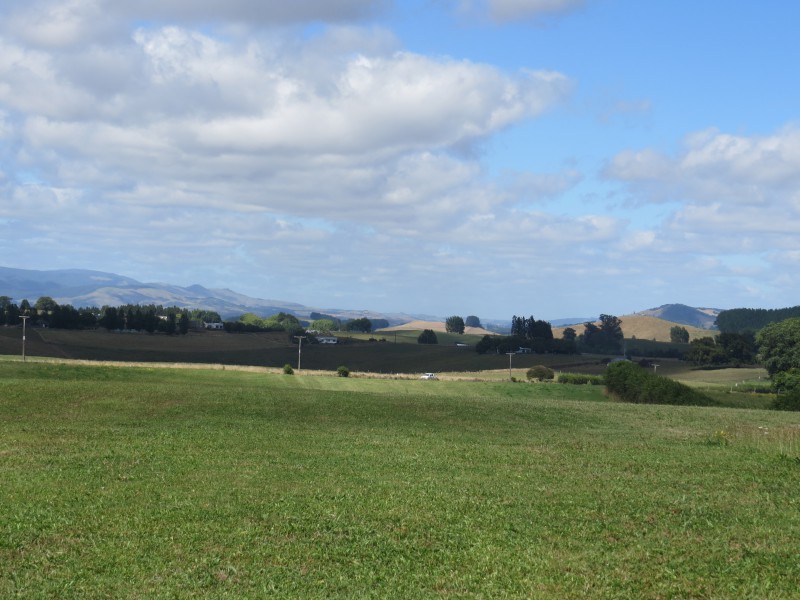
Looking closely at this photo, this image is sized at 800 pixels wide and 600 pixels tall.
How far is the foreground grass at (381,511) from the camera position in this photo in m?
14.1

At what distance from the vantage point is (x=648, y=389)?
80.8 metres

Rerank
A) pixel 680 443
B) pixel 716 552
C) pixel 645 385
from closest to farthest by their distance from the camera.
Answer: pixel 716 552
pixel 680 443
pixel 645 385

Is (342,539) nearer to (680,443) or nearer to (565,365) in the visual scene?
(680,443)

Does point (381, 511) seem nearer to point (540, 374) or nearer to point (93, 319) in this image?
point (540, 374)

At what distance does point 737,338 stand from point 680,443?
480ft

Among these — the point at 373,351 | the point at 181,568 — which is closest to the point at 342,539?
the point at 181,568

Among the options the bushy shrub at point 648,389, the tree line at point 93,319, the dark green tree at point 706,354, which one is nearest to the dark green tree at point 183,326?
the tree line at point 93,319

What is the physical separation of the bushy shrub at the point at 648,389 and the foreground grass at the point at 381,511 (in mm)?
42693

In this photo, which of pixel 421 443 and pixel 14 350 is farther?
pixel 14 350

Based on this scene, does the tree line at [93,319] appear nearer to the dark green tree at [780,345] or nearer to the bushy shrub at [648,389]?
the dark green tree at [780,345]

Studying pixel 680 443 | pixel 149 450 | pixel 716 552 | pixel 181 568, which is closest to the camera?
pixel 181 568

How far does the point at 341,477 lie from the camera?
76.5 ft

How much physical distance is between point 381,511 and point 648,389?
66585 mm

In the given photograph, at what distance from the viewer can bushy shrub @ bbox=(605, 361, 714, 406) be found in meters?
78.8
